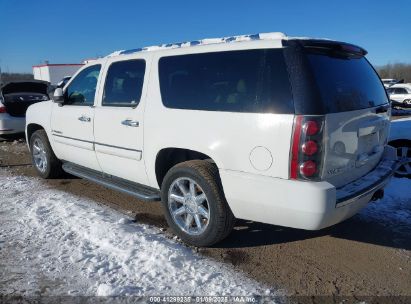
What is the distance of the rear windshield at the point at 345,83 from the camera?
9.62ft

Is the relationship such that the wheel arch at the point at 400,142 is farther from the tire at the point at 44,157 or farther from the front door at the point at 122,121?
the tire at the point at 44,157

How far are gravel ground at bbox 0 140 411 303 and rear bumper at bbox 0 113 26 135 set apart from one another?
17.9ft

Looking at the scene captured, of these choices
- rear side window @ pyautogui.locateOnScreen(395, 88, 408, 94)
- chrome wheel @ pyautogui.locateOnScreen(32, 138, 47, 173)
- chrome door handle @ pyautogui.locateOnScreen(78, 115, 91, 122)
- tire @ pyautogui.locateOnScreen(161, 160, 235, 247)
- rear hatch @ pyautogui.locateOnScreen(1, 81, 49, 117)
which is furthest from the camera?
rear side window @ pyautogui.locateOnScreen(395, 88, 408, 94)

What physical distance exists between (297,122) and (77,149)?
330 centimetres

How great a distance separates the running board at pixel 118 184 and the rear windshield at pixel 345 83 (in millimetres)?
2010

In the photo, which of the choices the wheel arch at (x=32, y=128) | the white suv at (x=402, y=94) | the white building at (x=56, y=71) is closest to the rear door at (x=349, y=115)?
the wheel arch at (x=32, y=128)

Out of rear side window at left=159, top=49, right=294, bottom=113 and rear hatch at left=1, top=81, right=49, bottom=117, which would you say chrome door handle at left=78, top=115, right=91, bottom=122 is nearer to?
rear side window at left=159, top=49, right=294, bottom=113

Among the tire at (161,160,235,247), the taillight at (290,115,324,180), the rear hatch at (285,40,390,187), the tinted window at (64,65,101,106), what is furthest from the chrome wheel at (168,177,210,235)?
the tinted window at (64,65,101,106)

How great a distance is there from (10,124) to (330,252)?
825 centimetres

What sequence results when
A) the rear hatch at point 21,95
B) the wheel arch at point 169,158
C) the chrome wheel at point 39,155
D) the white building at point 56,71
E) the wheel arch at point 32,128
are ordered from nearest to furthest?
the wheel arch at point 169,158
the chrome wheel at point 39,155
the wheel arch at point 32,128
the rear hatch at point 21,95
the white building at point 56,71

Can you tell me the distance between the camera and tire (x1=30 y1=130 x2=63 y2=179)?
5.75 metres

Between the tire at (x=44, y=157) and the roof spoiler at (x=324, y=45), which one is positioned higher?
the roof spoiler at (x=324, y=45)

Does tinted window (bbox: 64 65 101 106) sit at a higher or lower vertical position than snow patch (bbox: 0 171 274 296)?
higher

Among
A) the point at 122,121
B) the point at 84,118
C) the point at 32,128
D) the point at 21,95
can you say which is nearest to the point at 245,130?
the point at 122,121
